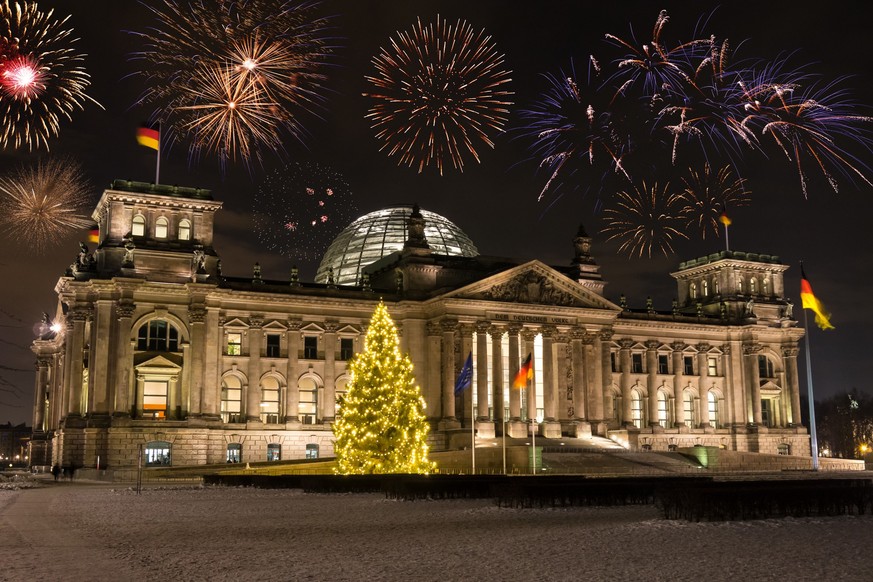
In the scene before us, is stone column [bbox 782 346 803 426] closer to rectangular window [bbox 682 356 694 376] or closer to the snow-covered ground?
rectangular window [bbox 682 356 694 376]

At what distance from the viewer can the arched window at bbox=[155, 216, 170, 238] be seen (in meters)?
76.4

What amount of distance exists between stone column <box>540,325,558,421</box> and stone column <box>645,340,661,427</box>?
1606 centimetres

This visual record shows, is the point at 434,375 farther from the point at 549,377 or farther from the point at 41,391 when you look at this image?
the point at 41,391

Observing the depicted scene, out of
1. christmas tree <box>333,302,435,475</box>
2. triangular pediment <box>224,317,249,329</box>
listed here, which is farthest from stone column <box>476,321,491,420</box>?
christmas tree <box>333,302,435,475</box>

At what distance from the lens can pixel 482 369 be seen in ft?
270

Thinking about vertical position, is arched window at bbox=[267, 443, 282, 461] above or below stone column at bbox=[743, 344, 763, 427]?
below

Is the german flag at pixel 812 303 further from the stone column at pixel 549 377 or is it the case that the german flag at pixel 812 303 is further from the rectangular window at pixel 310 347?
the rectangular window at pixel 310 347

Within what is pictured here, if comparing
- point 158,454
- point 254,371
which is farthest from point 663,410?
point 158,454

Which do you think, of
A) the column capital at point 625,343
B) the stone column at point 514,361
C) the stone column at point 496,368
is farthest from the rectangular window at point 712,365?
the stone column at point 496,368

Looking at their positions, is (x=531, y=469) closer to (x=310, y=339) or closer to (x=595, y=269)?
(x=310, y=339)

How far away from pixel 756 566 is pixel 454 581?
603 cm

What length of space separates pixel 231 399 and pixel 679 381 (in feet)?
154

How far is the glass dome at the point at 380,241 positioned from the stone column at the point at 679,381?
24.2 m

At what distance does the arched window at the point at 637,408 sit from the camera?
316 ft
